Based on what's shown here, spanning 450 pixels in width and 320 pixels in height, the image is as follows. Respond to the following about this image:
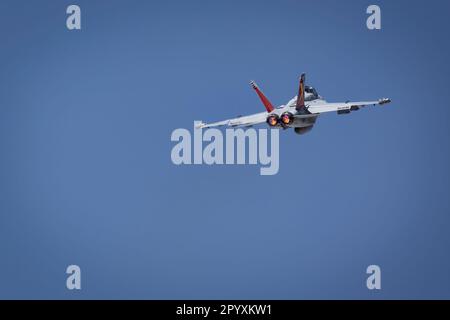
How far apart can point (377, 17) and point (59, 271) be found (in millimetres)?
10740

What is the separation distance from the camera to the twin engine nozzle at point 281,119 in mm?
29250

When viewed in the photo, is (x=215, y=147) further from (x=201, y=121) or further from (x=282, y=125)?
(x=282, y=125)

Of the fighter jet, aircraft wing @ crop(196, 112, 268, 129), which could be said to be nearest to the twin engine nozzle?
the fighter jet

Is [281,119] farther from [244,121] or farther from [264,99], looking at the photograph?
[244,121]

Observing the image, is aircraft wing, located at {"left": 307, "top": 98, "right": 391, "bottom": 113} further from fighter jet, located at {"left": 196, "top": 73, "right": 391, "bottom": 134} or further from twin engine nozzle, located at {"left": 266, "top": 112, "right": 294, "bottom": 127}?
twin engine nozzle, located at {"left": 266, "top": 112, "right": 294, "bottom": 127}

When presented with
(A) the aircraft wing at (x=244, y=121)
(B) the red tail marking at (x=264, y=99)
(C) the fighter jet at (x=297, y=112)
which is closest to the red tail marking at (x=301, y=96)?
(C) the fighter jet at (x=297, y=112)

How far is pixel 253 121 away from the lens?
30.2 m

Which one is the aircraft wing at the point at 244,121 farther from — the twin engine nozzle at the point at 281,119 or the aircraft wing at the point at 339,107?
the aircraft wing at the point at 339,107

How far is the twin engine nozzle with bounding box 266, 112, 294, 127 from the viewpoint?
96.0 ft

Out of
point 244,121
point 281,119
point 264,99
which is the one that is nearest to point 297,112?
→ point 281,119

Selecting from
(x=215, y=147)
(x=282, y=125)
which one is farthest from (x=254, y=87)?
(x=215, y=147)

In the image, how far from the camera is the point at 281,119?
29297 millimetres

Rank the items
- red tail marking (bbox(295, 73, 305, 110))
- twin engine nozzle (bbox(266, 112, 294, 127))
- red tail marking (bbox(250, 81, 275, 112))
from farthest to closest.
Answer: twin engine nozzle (bbox(266, 112, 294, 127))
red tail marking (bbox(250, 81, 275, 112))
red tail marking (bbox(295, 73, 305, 110))

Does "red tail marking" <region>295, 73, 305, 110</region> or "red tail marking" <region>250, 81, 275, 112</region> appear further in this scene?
"red tail marking" <region>250, 81, 275, 112</region>
